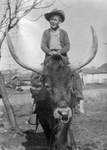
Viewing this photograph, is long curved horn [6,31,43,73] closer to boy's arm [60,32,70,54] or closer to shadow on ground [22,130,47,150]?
boy's arm [60,32,70,54]

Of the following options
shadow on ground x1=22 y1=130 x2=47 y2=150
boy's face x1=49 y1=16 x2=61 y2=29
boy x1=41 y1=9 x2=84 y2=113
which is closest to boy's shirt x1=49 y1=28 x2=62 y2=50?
boy x1=41 y1=9 x2=84 y2=113

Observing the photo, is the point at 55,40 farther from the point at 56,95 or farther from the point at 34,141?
the point at 34,141

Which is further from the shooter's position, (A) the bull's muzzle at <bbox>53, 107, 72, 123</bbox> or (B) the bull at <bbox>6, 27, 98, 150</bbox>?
(B) the bull at <bbox>6, 27, 98, 150</bbox>

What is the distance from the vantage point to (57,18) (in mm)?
7141

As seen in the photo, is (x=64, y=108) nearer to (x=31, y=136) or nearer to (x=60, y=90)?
(x=60, y=90)

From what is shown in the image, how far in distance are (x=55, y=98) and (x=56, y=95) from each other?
64mm

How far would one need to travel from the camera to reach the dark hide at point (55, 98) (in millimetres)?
5652

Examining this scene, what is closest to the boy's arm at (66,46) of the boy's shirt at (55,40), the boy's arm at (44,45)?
the boy's shirt at (55,40)

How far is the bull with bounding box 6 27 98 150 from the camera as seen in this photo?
5512mm

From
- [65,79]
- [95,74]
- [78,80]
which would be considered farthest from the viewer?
[95,74]

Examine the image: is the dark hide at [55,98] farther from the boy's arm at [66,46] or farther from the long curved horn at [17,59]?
the boy's arm at [66,46]

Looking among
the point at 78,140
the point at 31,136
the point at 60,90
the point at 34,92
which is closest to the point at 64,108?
the point at 60,90

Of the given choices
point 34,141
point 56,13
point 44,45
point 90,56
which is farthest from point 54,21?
point 34,141

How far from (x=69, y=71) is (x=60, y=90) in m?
0.58
